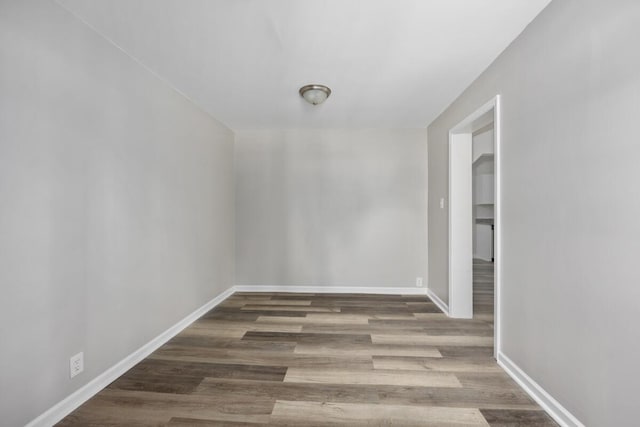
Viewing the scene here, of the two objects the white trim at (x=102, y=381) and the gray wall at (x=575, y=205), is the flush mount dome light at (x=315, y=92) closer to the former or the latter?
the gray wall at (x=575, y=205)

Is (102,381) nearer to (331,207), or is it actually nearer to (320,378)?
(320,378)

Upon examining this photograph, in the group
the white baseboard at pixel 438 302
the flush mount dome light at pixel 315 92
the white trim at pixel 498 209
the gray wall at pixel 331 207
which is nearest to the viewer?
the white trim at pixel 498 209

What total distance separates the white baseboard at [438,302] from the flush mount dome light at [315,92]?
9.15ft

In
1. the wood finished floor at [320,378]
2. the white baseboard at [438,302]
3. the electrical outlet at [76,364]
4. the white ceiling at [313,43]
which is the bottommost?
the wood finished floor at [320,378]

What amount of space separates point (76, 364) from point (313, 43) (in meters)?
2.66

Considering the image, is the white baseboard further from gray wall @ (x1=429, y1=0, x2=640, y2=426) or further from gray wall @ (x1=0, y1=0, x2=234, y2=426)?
gray wall @ (x1=0, y1=0, x2=234, y2=426)

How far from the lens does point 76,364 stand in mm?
1921

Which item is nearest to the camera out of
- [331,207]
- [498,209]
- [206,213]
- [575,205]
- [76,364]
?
[575,205]

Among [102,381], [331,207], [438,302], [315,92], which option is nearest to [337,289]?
[331,207]

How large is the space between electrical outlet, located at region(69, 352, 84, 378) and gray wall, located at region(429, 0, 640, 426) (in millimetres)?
2919

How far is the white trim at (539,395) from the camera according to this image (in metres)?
1.72

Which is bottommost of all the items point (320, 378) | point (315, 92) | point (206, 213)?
point (320, 378)

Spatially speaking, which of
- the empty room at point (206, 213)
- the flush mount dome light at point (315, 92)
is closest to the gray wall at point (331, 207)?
the empty room at point (206, 213)

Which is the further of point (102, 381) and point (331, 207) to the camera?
point (331, 207)
